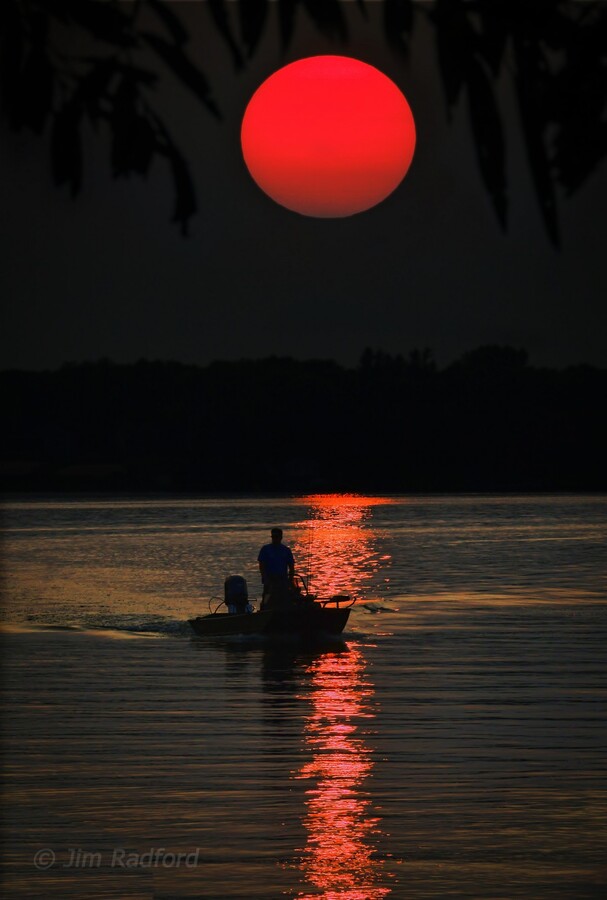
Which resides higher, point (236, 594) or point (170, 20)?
Answer: point (170, 20)

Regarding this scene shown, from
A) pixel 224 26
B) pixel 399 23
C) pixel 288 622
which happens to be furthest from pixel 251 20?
pixel 288 622

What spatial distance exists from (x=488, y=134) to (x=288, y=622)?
24175 mm

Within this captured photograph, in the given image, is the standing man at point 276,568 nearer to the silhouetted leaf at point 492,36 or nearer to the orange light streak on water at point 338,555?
the orange light streak on water at point 338,555

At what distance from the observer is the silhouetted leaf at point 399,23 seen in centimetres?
413

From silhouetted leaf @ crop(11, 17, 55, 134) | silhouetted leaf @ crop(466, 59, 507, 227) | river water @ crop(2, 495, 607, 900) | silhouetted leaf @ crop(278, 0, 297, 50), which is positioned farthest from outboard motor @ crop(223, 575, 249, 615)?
silhouetted leaf @ crop(466, 59, 507, 227)

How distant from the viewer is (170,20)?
4293mm

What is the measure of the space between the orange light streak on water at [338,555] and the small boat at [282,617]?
7010 mm

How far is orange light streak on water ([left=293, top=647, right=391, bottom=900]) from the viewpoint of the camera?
471 inches

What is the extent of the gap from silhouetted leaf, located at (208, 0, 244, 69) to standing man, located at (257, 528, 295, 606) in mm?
19843

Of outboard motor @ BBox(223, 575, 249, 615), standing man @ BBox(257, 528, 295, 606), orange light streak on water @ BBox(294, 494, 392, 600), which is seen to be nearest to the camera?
standing man @ BBox(257, 528, 295, 606)

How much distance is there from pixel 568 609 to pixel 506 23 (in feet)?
124

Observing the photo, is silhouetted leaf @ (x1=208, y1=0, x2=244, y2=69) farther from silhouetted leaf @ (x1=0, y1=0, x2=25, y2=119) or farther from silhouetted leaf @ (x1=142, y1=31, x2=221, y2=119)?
silhouetted leaf @ (x1=0, y1=0, x2=25, y2=119)

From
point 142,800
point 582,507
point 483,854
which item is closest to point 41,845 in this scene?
point 142,800

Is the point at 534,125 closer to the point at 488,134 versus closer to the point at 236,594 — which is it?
the point at 488,134
